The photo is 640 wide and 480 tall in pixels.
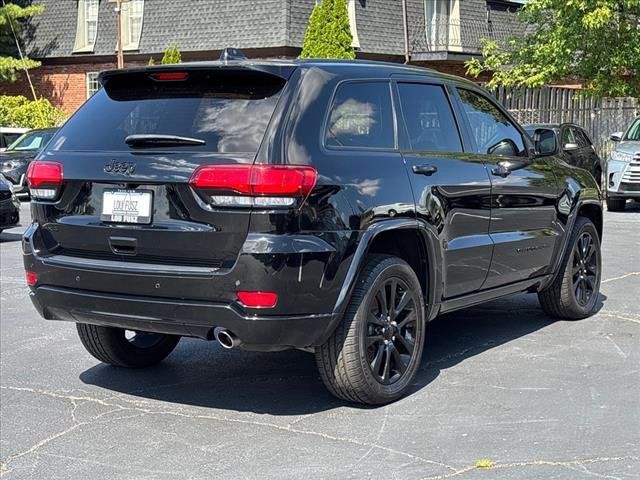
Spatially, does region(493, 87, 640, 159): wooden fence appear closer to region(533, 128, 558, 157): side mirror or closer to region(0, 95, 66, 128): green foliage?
region(0, 95, 66, 128): green foliage

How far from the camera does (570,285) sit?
25.0ft

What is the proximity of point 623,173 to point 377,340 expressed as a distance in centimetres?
1304

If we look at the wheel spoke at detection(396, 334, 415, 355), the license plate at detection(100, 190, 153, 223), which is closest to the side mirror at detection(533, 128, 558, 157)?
the wheel spoke at detection(396, 334, 415, 355)

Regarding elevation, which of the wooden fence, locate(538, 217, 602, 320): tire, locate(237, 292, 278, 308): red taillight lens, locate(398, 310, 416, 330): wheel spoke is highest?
locate(237, 292, 278, 308): red taillight lens

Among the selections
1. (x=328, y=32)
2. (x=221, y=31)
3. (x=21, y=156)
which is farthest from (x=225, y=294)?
(x=221, y=31)

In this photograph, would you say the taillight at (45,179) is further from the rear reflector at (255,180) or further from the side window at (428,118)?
the side window at (428,118)

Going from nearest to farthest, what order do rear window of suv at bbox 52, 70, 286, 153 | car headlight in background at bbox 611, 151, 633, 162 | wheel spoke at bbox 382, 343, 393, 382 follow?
1. rear window of suv at bbox 52, 70, 286, 153
2. wheel spoke at bbox 382, 343, 393, 382
3. car headlight in background at bbox 611, 151, 633, 162

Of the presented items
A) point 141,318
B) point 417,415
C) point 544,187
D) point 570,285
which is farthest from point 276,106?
point 570,285

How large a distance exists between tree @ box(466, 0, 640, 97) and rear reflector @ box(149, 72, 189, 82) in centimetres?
1662

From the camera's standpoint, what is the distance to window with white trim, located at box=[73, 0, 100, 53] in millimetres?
31219

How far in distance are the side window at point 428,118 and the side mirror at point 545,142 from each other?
1.11m

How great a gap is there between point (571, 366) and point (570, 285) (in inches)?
53.7

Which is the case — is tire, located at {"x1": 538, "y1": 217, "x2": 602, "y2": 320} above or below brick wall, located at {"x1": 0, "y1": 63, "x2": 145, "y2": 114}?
above

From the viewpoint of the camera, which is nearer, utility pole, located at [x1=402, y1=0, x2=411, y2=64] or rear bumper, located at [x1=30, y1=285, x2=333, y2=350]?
rear bumper, located at [x1=30, y1=285, x2=333, y2=350]
